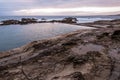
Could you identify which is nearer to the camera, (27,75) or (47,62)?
(27,75)

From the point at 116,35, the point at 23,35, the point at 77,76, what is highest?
the point at 116,35

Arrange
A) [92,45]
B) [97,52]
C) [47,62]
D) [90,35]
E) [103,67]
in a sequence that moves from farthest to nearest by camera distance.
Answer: [90,35] → [92,45] → [97,52] → [47,62] → [103,67]

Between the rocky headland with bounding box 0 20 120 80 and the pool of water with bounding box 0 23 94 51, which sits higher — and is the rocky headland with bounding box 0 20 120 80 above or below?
above

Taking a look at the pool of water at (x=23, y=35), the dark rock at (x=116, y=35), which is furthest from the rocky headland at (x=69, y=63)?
the pool of water at (x=23, y=35)

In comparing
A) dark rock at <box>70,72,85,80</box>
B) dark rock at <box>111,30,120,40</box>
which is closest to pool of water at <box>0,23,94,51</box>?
dark rock at <box>111,30,120,40</box>

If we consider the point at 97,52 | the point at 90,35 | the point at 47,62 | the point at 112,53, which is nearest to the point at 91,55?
the point at 97,52

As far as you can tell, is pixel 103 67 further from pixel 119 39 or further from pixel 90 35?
pixel 90 35

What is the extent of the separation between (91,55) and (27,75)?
113 inches

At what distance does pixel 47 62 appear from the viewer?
31.6ft

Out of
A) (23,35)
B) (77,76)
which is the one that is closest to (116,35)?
(77,76)

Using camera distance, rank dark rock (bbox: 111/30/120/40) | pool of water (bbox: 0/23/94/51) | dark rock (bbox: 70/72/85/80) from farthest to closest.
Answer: pool of water (bbox: 0/23/94/51) → dark rock (bbox: 111/30/120/40) → dark rock (bbox: 70/72/85/80)

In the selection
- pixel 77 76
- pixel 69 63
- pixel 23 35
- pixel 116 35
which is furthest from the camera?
pixel 23 35

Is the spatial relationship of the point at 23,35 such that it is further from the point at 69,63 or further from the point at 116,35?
the point at 69,63

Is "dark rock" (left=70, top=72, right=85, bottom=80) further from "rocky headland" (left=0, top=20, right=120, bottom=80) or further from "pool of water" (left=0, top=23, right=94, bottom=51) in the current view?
"pool of water" (left=0, top=23, right=94, bottom=51)
